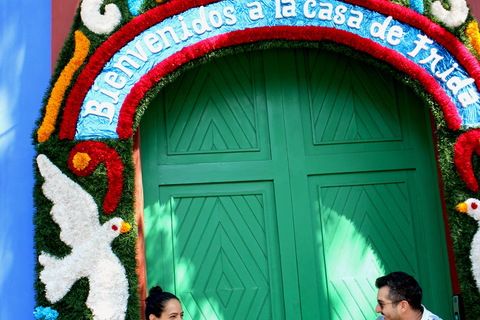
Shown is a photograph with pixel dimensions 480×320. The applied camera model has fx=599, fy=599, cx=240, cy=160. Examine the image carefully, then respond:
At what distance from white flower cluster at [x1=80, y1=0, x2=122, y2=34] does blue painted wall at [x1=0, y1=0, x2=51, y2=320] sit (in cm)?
42

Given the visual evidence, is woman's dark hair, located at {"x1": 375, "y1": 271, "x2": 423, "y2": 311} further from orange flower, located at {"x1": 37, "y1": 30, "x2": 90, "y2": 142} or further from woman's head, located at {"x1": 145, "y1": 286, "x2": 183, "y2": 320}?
orange flower, located at {"x1": 37, "y1": 30, "x2": 90, "y2": 142}

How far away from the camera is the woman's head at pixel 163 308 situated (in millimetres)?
3578

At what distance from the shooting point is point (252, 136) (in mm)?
4543

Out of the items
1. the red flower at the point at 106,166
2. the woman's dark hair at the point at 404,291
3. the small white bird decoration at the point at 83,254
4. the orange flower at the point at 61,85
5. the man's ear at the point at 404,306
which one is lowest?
the man's ear at the point at 404,306

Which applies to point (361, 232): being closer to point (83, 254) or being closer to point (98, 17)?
point (83, 254)

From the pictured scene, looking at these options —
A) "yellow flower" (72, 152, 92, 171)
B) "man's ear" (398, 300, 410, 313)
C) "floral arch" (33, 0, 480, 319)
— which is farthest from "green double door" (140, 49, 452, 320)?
"man's ear" (398, 300, 410, 313)

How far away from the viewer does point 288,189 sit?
175 inches

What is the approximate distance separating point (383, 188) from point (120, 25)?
2281mm

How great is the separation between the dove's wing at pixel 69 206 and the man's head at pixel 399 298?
1865 mm

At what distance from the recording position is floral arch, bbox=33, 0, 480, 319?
12.7 ft

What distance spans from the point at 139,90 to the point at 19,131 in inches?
36.6

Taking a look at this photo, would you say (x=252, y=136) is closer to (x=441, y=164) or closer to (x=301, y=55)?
(x=301, y=55)

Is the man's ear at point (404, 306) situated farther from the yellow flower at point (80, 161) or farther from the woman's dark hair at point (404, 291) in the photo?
the yellow flower at point (80, 161)

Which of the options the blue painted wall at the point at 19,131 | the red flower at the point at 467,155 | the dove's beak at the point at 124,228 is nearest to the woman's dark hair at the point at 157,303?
the dove's beak at the point at 124,228
